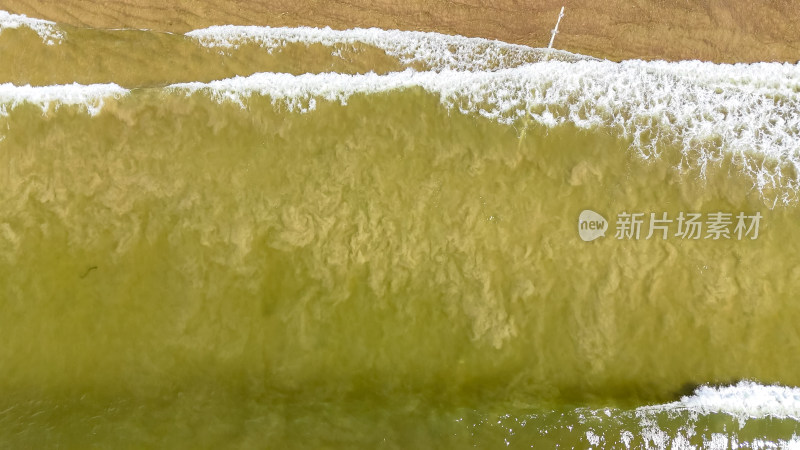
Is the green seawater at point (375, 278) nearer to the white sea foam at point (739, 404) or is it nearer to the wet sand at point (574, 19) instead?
the white sea foam at point (739, 404)

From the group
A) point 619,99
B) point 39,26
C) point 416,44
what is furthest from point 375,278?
point 39,26

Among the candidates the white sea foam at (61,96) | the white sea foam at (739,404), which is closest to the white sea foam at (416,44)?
the white sea foam at (61,96)

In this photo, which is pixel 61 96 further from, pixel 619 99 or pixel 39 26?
pixel 619 99

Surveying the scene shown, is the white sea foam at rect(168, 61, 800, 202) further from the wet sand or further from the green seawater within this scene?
the wet sand

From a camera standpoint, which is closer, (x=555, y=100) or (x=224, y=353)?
(x=224, y=353)

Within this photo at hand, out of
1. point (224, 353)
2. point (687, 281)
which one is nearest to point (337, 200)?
point (224, 353)

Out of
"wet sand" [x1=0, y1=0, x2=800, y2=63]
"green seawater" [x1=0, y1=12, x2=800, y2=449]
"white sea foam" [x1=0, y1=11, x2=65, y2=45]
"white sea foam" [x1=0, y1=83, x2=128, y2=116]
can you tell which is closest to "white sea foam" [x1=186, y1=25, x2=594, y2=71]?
"wet sand" [x1=0, y1=0, x2=800, y2=63]

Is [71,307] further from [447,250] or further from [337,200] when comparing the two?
[447,250]
